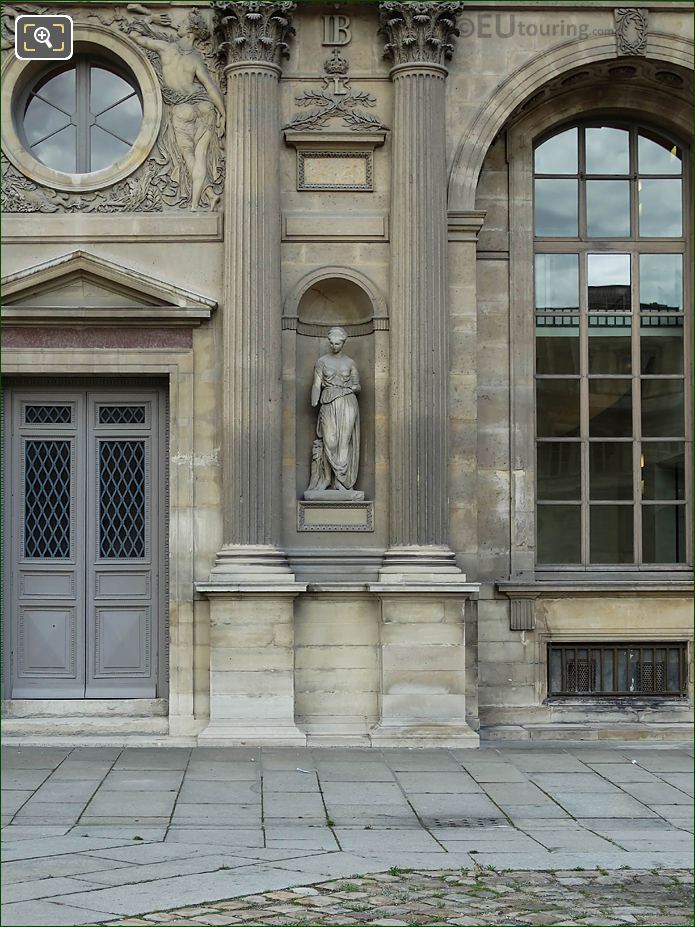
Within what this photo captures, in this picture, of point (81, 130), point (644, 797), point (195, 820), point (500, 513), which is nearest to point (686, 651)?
point (500, 513)

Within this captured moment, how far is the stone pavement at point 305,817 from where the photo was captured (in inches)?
340

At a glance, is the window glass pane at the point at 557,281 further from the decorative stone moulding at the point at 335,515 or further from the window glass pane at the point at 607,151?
the decorative stone moulding at the point at 335,515

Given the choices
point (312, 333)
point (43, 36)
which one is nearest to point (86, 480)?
point (312, 333)

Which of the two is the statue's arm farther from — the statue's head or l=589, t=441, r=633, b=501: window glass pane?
l=589, t=441, r=633, b=501: window glass pane

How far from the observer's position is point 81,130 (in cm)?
1493

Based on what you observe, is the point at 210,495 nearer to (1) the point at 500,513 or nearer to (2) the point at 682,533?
(1) the point at 500,513

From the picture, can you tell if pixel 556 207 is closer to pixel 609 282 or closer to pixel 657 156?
pixel 609 282

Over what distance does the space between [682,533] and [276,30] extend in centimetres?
672

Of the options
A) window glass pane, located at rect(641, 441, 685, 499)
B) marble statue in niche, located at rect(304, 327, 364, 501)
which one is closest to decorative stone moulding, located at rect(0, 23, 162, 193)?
marble statue in niche, located at rect(304, 327, 364, 501)

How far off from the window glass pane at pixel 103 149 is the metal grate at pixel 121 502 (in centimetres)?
286

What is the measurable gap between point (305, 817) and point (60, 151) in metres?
7.65

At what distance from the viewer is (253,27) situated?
14258mm

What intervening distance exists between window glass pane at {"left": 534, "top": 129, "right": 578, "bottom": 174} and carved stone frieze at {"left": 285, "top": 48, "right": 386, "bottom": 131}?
213cm

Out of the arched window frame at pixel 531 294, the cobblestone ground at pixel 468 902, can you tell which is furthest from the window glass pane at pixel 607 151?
the cobblestone ground at pixel 468 902
